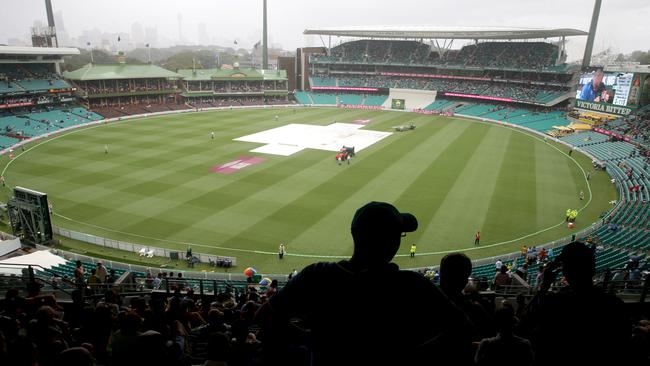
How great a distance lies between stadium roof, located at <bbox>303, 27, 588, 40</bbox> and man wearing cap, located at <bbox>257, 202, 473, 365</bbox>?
77563mm

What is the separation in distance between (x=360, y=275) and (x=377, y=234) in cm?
23

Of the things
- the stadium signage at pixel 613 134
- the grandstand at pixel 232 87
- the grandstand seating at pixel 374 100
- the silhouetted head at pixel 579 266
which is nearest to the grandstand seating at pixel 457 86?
the grandstand seating at pixel 374 100

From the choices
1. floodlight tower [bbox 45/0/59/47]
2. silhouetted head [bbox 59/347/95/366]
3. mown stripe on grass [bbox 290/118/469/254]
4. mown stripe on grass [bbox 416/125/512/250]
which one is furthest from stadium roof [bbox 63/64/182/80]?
silhouetted head [bbox 59/347/95/366]

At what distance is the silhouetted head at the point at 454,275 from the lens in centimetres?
312

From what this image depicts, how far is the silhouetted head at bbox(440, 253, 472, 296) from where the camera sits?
3.12 m

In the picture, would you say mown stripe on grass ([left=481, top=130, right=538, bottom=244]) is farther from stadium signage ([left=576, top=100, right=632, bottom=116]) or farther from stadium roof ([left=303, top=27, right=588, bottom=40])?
stadium roof ([left=303, top=27, right=588, bottom=40])

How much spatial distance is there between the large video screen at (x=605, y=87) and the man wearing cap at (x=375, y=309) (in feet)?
202

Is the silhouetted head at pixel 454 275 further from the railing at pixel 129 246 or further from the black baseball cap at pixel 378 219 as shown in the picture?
the railing at pixel 129 246

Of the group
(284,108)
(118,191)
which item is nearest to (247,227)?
(118,191)

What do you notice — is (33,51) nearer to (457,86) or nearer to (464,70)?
(457,86)

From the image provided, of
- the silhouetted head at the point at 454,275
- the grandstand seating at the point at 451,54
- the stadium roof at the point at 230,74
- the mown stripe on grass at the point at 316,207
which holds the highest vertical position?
the grandstand seating at the point at 451,54

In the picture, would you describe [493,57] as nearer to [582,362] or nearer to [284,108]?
[284,108]

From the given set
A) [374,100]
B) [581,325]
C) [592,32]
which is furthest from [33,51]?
[592,32]

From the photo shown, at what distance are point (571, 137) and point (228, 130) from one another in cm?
4425
